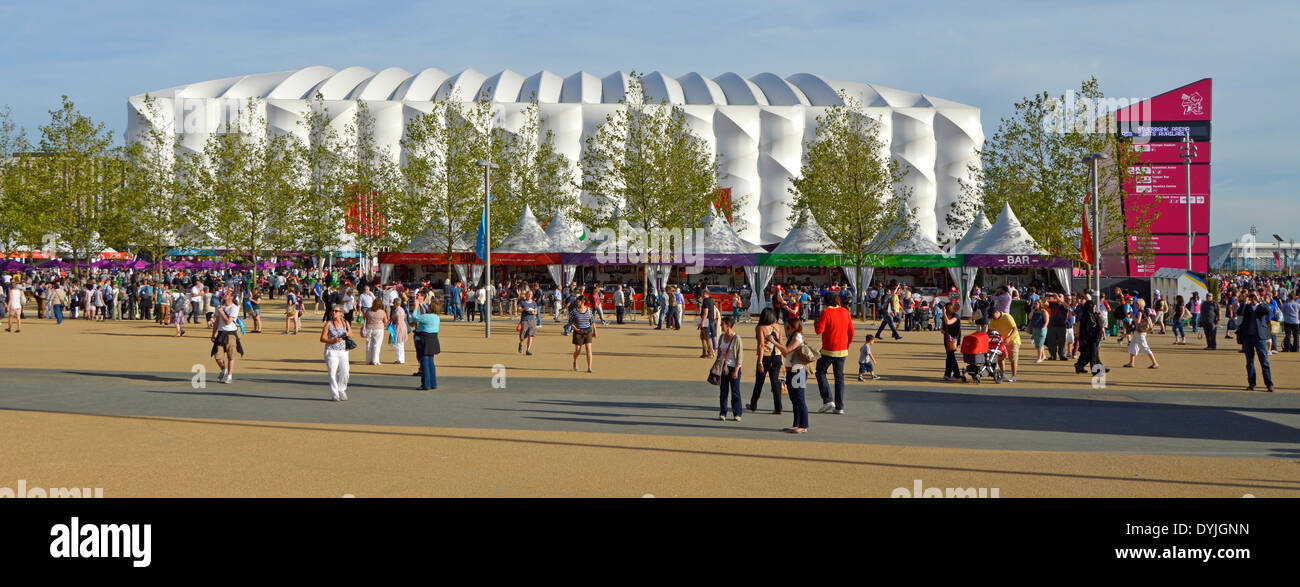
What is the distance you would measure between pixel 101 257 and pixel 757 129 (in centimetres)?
5125

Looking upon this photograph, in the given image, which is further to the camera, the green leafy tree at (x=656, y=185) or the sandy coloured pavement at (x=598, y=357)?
the green leafy tree at (x=656, y=185)

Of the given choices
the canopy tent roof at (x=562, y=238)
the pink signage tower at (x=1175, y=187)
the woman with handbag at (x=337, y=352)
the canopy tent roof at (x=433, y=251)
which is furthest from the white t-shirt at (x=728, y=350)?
the pink signage tower at (x=1175, y=187)

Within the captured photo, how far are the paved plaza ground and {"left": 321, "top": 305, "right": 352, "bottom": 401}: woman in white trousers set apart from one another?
0.92 ft

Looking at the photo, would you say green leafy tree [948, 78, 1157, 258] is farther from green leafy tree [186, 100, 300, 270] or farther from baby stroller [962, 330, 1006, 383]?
green leafy tree [186, 100, 300, 270]

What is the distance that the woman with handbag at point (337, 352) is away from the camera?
13.0 metres

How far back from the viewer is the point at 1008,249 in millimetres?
39406

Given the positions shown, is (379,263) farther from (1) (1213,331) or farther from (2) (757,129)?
(2) (757,129)

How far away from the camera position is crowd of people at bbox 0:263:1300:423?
12.1 meters

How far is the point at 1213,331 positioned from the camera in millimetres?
24234

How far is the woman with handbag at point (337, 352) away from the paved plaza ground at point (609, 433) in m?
0.28

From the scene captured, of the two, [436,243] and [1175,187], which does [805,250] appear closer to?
[436,243]

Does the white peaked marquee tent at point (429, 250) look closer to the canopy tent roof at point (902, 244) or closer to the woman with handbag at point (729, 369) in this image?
the canopy tent roof at point (902, 244)
